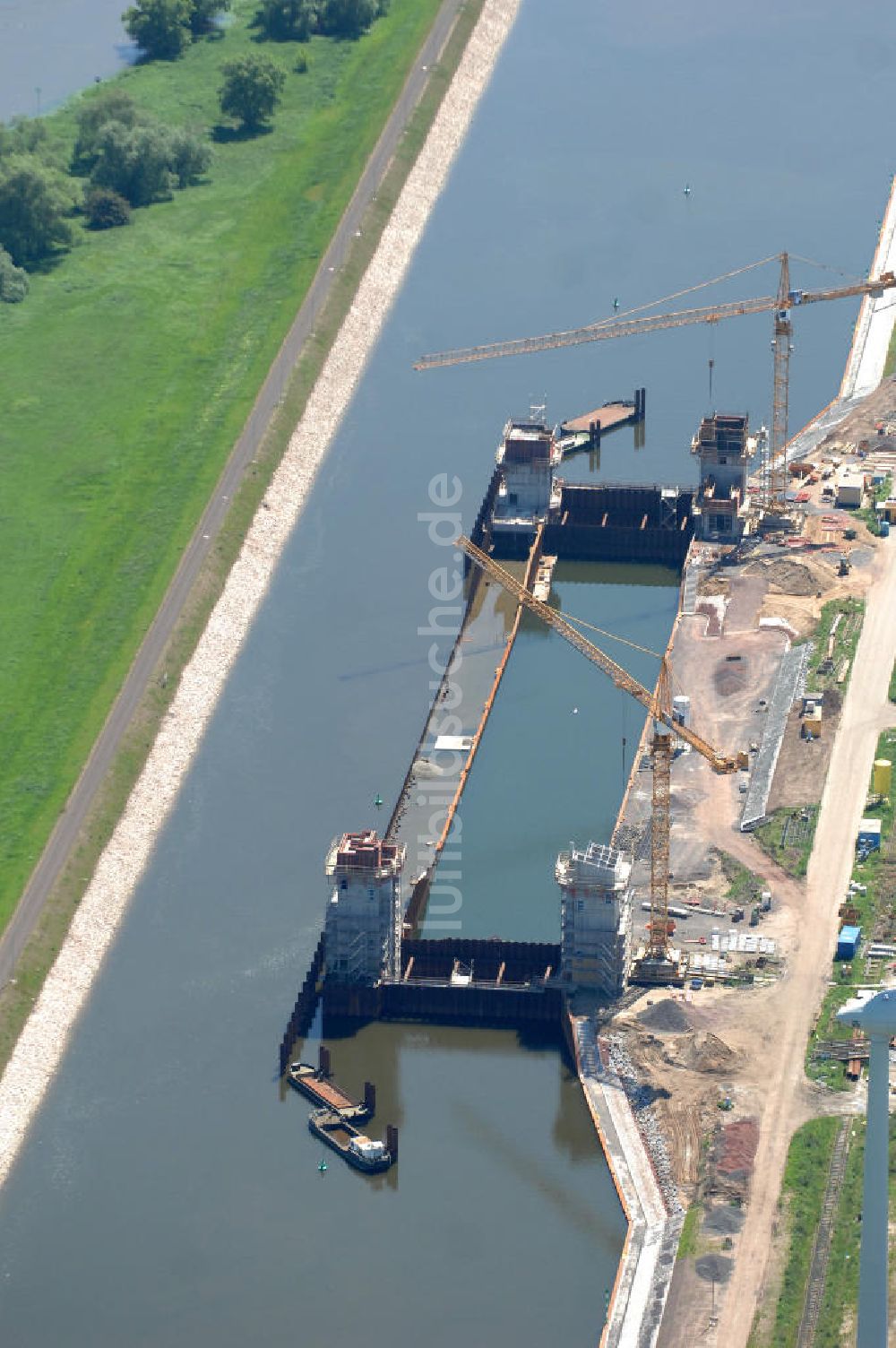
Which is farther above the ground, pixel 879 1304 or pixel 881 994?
pixel 881 994

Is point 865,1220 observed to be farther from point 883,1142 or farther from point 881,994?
point 881,994

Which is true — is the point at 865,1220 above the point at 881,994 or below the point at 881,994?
below

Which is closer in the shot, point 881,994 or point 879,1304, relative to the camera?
point 881,994

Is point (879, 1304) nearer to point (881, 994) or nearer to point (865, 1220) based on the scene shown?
point (865, 1220)

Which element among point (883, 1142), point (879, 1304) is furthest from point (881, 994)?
point (879, 1304)

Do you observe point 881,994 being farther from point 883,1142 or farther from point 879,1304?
point 879,1304

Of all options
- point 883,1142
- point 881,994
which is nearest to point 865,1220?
point 883,1142
